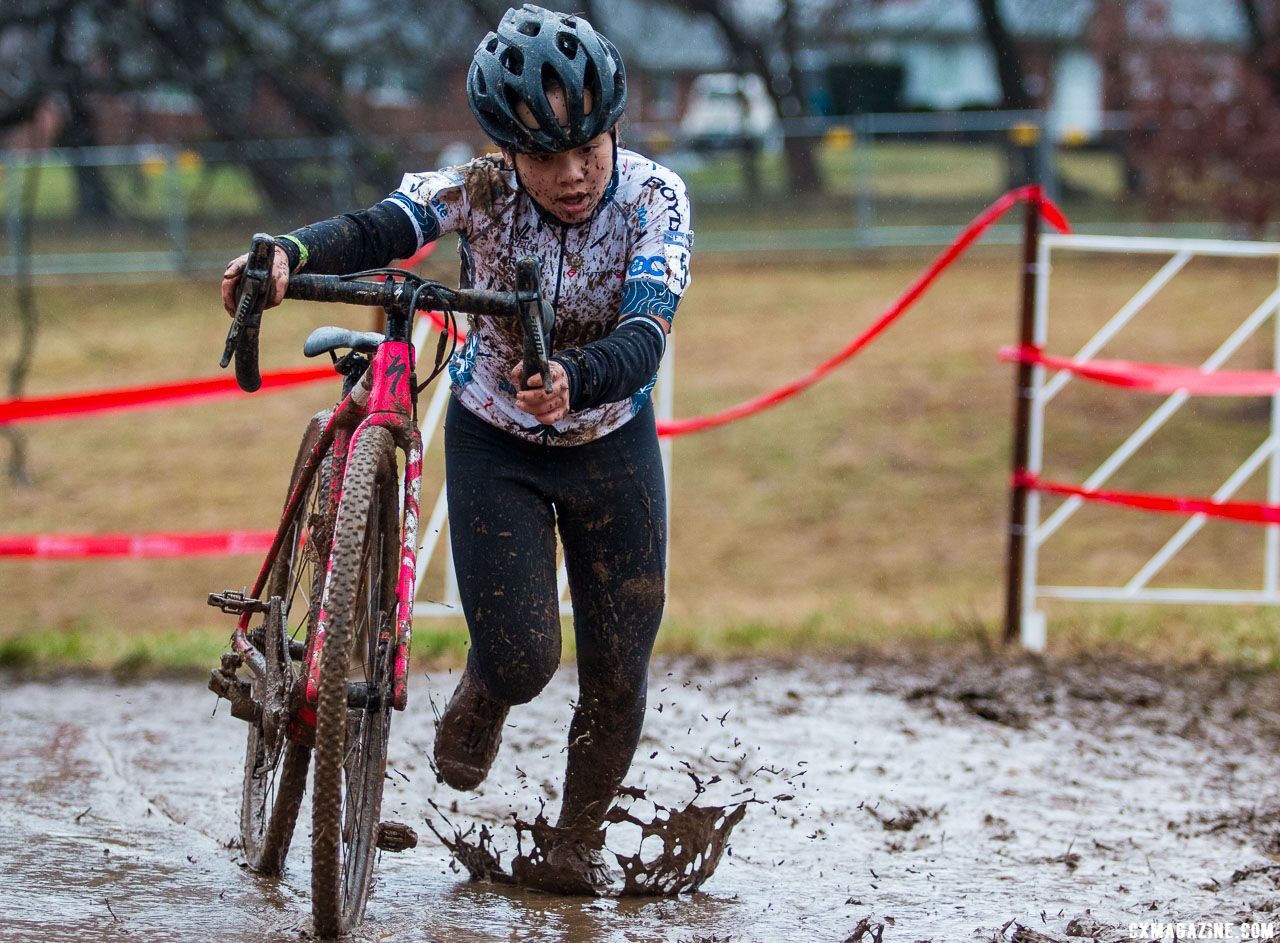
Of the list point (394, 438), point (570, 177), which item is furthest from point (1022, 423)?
point (394, 438)

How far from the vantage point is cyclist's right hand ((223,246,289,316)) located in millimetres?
3473

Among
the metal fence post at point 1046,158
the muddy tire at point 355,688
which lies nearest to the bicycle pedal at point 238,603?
the muddy tire at point 355,688

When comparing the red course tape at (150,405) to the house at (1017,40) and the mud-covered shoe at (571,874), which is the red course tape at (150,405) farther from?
the house at (1017,40)

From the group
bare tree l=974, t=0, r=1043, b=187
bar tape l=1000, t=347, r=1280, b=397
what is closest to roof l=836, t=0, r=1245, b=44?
bare tree l=974, t=0, r=1043, b=187

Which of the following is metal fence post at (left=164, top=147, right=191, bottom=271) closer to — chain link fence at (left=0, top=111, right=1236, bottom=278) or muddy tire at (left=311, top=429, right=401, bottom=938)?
chain link fence at (left=0, top=111, right=1236, bottom=278)

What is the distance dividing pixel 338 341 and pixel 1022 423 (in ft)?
Answer: 14.5

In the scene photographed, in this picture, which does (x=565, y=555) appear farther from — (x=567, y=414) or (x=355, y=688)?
(x=355, y=688)

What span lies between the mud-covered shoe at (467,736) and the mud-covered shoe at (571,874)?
283mm

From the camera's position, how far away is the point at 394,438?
375 centimetres

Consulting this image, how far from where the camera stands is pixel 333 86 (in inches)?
449

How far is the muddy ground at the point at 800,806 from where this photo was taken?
3.92 m

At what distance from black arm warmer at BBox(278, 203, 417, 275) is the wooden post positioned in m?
4.25

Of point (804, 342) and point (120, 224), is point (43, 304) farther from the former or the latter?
point (804, 342)

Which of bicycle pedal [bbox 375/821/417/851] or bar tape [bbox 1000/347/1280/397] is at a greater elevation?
bar tape [bbox 1000/347/1280/397]
